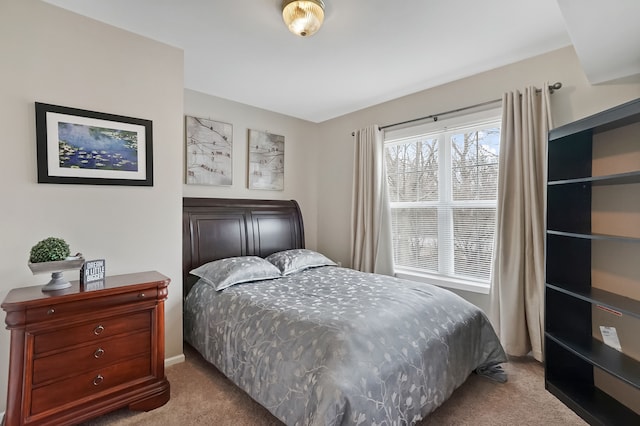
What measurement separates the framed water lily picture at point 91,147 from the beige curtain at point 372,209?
2.26 m

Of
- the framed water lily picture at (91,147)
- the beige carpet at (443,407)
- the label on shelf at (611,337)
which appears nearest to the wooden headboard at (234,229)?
the framed water lily picture at (91,147)

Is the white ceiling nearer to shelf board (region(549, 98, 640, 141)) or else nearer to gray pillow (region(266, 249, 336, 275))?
shelf board (region(549, 98, 640, 141))

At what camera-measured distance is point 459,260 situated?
3074mm

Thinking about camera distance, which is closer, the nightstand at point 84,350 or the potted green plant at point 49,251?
the nightstand at point 84,350

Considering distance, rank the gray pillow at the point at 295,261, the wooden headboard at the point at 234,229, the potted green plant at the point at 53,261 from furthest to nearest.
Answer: the gray pillow at the point at 295,261, the wooden headboard at the point at 234,229, the potted green plant at the point at 53,261

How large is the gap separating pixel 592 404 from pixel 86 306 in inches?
123

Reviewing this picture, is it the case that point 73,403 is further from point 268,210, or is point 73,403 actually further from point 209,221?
point 268,210

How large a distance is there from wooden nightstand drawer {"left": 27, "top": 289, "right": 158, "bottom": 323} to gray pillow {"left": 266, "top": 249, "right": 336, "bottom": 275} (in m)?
1.34

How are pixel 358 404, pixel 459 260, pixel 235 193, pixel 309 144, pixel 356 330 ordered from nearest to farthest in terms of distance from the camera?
1. pixel 358 404
2. pixel 356 330
3. pixel 459 260
4. pixel 235 193
5. pixel 309 144

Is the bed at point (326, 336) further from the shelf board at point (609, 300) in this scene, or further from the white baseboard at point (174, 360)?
the shelf board at point (609, 300)

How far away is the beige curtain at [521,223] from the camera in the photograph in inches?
95.3

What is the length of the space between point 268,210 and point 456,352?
2500mm

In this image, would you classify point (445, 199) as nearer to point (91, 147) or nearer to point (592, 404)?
point (592, 404)

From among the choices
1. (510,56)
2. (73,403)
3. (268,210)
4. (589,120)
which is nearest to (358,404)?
(73,403)
